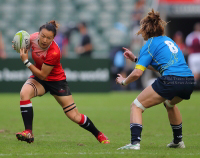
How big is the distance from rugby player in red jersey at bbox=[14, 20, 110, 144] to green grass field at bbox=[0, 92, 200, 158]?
1.22 feet

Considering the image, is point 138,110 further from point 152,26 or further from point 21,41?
point 21,41

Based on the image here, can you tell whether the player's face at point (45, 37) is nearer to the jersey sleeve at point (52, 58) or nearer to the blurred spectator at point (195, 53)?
the jersey sleeve at point (52, 58)

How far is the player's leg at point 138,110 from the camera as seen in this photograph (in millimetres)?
5465

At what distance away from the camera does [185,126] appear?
8.57 metres

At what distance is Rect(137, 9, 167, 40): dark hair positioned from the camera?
221 inches

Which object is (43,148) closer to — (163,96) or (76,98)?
(163,96)

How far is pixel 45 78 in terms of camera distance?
648 cm

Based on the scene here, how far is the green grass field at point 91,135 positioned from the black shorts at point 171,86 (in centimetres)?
77

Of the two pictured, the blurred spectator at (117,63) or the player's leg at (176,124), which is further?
the blurred spectator at (117,63)

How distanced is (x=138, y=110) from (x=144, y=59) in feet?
2.23

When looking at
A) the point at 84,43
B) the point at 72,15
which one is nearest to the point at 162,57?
the point at 84,43

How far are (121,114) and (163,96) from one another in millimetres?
5535

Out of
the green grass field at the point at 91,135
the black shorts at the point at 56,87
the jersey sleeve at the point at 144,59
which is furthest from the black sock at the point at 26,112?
the jersey sleeve at the point at 144,59

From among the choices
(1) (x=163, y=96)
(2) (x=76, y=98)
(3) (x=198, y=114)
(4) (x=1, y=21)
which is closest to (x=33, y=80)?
(1) (x=163, y=96)
